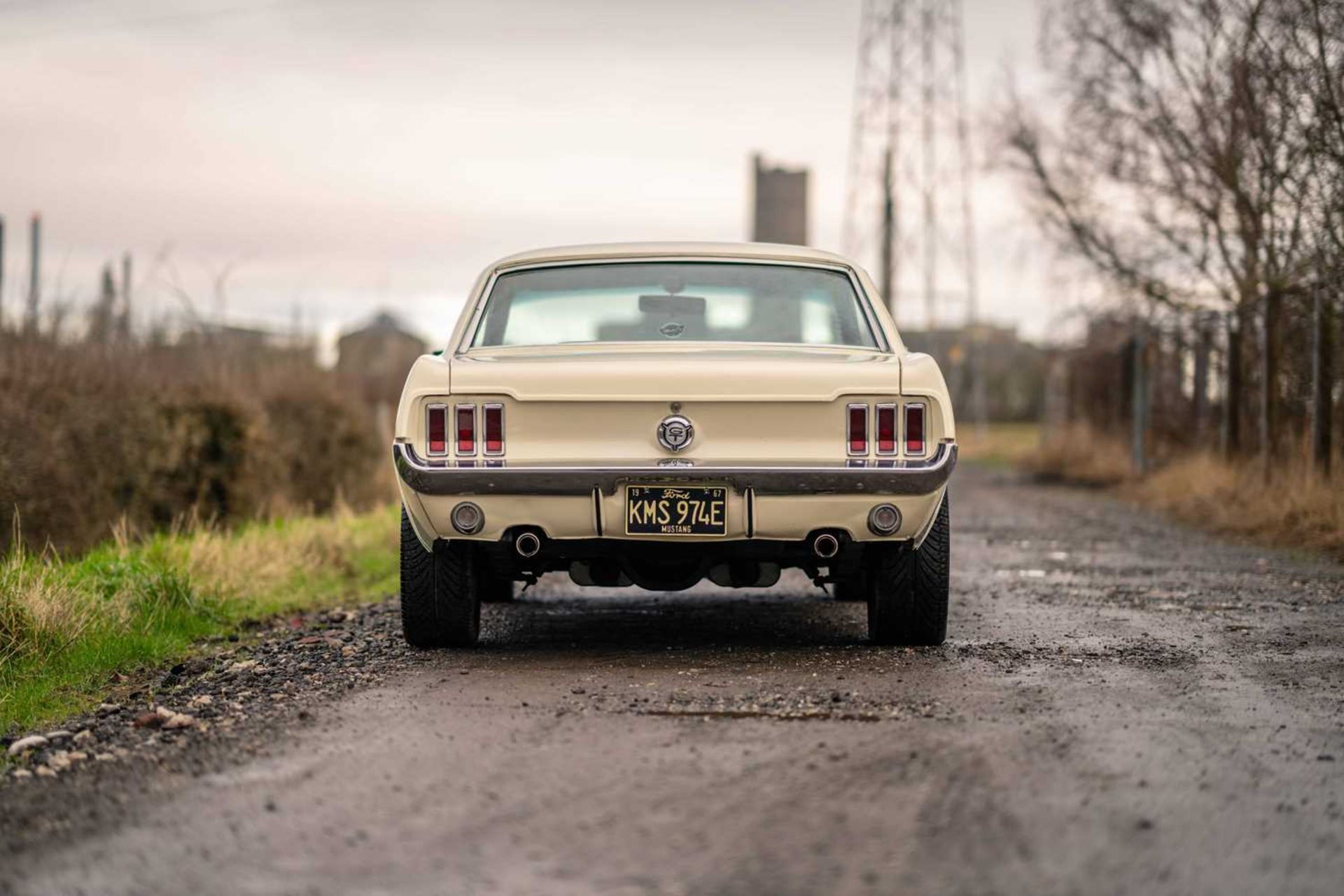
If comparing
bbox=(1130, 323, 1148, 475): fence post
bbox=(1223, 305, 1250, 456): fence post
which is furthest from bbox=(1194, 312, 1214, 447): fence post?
bbox=(1130, 323, 1148, 475): fence post

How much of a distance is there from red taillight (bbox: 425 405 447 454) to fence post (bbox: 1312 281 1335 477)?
917 centimetres

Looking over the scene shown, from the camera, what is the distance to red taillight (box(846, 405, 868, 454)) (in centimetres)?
584

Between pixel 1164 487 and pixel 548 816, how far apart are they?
46.0 feet

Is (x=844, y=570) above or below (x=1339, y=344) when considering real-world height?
below

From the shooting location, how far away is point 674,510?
5.79 m

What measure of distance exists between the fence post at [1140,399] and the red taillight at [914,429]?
50.1 feet

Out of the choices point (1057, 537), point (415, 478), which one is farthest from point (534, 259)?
point (1057, 537)

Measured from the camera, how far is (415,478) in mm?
5840

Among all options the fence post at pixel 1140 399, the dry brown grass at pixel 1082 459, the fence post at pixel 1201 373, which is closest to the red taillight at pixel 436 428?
the fence post at pixel 1201 373

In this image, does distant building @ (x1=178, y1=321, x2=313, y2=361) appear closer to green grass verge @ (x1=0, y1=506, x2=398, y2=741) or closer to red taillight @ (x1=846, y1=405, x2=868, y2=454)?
green grass verge @ (x1=0, y1=506, x2=398, y2=741)

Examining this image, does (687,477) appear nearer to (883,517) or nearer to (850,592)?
(883,517)

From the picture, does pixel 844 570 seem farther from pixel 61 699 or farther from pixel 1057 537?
pixel 1057 537

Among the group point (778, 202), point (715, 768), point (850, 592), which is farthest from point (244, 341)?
point (778, 202)

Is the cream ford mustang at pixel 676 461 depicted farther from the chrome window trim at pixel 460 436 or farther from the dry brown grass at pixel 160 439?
the dry brown grass at pixel 160 439
